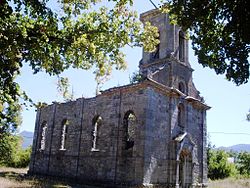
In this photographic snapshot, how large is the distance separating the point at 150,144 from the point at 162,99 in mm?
3290

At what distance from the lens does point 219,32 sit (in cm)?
729

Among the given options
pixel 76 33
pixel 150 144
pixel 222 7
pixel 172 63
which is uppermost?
pixel 172 63

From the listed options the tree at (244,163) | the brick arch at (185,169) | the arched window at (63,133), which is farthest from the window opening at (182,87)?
the tree at (244,163)

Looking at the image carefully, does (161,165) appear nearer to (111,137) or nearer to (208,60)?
(111,137)

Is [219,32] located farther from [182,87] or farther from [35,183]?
[35,183]

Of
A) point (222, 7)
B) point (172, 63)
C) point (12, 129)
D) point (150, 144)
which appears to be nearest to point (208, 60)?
point (222, 7)

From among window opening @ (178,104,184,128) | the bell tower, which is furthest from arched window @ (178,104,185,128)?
the bell tower

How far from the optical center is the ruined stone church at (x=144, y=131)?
1811cm

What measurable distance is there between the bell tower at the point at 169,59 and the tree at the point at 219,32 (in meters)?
12.3

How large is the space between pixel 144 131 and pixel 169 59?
242 inches

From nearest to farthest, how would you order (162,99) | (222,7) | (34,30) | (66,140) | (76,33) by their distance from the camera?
(222,7), (34,30), (76,33), (162,99), (66,140)

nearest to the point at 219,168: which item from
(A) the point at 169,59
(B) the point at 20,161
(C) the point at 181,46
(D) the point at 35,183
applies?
(C) the point at 181,46

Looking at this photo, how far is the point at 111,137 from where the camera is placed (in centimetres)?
1958

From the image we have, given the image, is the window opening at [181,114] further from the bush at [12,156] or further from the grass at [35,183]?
the bush at [12,156]
